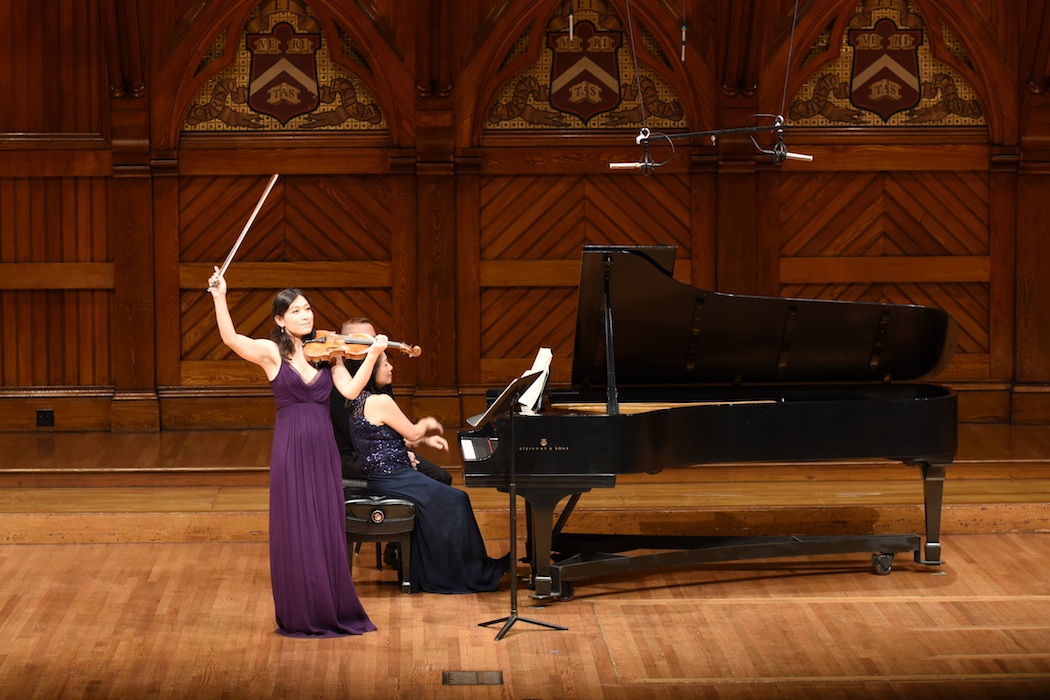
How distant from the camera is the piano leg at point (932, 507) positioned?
6266 mm

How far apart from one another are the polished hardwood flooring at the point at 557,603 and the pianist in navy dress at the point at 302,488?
7.1 inches

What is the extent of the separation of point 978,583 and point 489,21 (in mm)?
4598

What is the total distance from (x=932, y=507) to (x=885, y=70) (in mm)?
3604

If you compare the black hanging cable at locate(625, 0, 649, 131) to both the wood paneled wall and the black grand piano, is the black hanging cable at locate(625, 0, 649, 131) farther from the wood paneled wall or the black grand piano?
the black grand piano

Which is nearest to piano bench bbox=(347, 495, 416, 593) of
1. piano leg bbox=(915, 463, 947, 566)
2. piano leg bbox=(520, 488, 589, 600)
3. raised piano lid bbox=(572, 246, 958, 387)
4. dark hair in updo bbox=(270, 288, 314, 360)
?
piano leg bbox=(520, 488, 589, 600)

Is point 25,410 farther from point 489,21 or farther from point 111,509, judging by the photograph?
point 489,21

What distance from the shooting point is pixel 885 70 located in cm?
883

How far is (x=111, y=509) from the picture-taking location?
6.91 meters

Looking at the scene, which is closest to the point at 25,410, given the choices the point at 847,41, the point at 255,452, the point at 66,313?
the point at 66,313

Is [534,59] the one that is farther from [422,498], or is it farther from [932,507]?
[932,507]

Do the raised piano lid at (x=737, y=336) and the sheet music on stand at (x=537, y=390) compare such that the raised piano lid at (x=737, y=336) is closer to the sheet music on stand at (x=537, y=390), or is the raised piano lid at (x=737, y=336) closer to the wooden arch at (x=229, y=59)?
the sheet music on stand at (x=537, y=390)

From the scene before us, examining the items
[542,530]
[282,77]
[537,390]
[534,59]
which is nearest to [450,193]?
[534,59]

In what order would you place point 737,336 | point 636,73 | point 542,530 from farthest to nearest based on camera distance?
point 636,73
point 737,336
point 542,530

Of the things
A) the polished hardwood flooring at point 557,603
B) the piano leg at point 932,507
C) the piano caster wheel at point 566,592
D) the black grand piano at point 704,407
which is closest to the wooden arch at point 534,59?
the polished hardwood flooring at point 557,603
